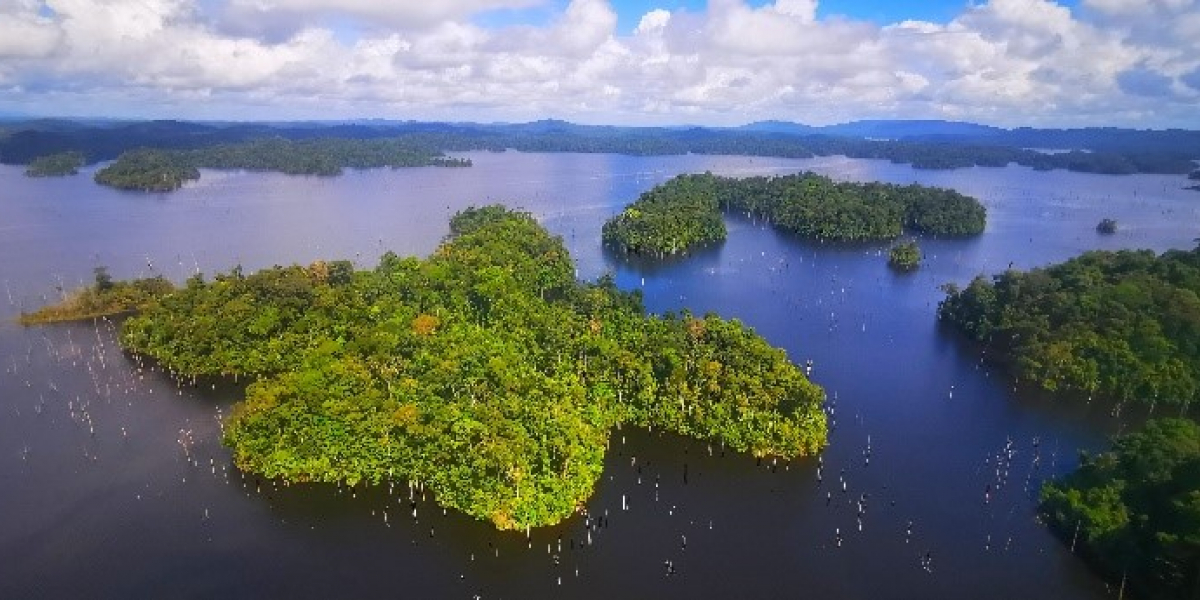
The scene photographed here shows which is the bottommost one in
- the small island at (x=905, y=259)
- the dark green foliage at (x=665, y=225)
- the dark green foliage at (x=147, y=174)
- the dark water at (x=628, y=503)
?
the dark water at (x=628, y=503)

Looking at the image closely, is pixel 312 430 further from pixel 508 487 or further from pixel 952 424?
pixel 952 424

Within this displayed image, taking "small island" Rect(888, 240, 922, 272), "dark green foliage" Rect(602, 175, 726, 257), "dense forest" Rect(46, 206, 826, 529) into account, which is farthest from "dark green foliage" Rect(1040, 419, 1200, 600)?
"dark green foliage" Rect(602, 175, 726, 257)

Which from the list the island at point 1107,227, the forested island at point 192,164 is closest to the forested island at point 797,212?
the island at point 1107,227

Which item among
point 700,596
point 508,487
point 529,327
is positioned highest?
point 529,327

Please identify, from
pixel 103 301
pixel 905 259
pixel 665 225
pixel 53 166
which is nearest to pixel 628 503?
pixel 103 301

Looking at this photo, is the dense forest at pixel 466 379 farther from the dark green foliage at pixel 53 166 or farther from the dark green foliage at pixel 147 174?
the dark green foliage at pixel 53 166

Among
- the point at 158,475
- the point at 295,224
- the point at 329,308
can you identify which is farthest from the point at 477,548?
the point at 295,224
